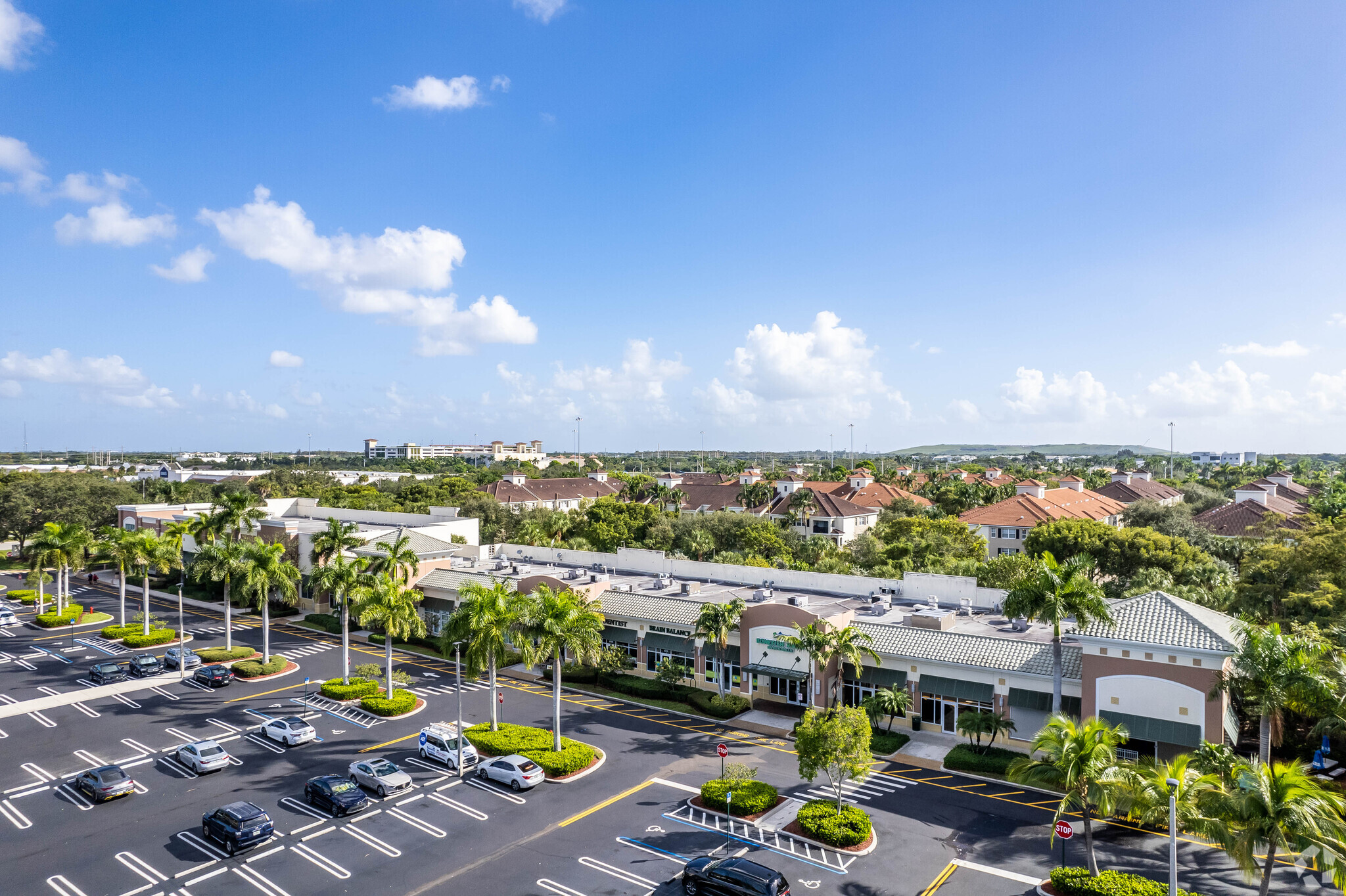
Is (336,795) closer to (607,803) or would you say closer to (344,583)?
(607,803)


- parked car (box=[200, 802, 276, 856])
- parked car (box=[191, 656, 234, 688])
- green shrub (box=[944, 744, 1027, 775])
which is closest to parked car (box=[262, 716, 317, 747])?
parked car (box=[200, 802, 276, 856])

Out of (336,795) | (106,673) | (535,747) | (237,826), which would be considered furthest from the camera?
(106,673)

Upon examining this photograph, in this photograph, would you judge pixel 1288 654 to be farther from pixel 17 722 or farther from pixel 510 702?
pixel 17 722

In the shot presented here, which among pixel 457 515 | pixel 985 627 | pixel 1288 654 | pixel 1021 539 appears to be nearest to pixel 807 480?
pixel 1021 539

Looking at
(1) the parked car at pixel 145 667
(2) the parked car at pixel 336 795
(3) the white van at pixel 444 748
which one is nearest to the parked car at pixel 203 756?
(2) the parked car at pixel 336 795

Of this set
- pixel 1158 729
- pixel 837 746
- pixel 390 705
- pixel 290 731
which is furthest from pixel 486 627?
pixel 1158 729

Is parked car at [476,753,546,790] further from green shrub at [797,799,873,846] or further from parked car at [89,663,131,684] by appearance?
parked car at [89,663,131,684]
